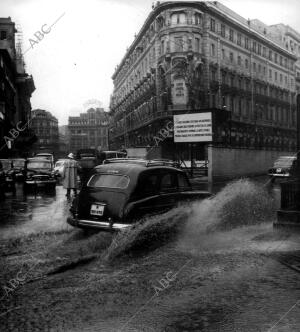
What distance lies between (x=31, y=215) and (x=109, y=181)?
470 centimetres

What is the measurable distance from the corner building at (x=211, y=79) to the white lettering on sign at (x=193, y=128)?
702 cm

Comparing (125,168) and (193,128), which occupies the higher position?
(193,128)

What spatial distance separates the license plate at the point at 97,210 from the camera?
8.00 meters

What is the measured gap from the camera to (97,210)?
8070 mm

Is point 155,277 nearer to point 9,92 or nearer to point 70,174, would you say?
point 70,174

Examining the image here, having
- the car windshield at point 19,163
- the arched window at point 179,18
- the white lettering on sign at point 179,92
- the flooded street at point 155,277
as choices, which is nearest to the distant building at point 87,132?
the white lettering on sign at point 179,92

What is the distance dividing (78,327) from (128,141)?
64031 mm

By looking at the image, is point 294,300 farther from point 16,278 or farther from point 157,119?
point 157,119

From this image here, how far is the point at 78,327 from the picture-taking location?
4.23 metres

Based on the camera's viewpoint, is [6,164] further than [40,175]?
Yes

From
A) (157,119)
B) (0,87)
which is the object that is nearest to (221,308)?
(0,87)

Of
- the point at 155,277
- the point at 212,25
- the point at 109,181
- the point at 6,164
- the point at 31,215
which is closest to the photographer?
the point at 155,277

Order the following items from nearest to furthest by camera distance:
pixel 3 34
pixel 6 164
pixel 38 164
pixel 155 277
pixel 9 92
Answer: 1. pixel 155 277
2. pixel 38 164
3. pixel 6 164
4. pixel 9 92
5. pixel 3 34

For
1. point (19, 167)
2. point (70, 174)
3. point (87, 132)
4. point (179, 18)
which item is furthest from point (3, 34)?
point (87, 132)
